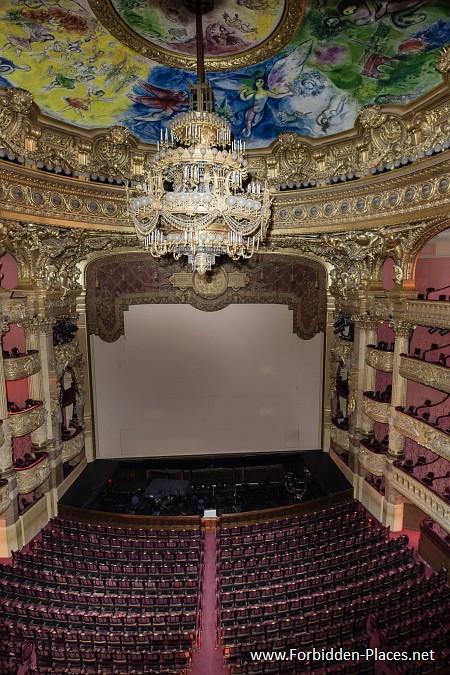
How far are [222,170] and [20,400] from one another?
31.6 feet

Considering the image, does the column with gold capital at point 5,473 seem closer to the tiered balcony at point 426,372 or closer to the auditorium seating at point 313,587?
the auditorium seating at point 313,587

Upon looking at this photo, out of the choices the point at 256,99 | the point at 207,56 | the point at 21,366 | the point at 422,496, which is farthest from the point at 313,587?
the point at 207,56

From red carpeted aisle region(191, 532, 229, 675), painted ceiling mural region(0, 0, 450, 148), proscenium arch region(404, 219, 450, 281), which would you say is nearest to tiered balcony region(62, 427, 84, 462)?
red carpeted aisle region(191, 532, 229, 675)

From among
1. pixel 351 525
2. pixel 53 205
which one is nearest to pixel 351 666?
pixel 351 525

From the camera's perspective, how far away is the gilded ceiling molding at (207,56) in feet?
20.0

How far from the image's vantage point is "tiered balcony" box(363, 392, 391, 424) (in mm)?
10688

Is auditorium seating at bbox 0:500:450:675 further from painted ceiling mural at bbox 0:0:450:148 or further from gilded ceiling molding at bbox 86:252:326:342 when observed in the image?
painted ceiling mural at bbox 0:0:450:148

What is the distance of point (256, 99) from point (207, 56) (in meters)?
1.71

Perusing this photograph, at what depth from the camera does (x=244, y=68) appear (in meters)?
7.46

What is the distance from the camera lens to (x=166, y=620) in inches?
292

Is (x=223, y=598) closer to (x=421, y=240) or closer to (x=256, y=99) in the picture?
(x=421, y=240)

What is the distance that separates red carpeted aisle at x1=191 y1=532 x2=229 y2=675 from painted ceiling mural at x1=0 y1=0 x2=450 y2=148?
11.1 m

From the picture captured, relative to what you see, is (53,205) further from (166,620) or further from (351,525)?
(351,525)

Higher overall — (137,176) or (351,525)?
(137,176)
